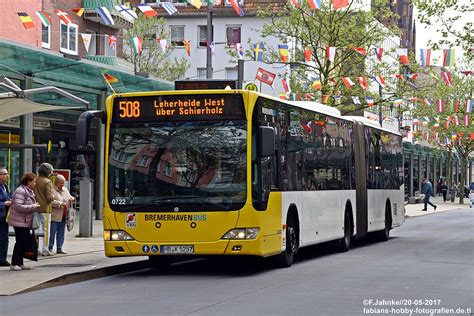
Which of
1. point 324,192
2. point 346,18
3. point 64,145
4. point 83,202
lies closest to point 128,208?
point 324,192

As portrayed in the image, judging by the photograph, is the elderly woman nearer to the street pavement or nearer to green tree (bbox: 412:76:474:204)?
the street pavement

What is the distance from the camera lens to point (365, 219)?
25.5m

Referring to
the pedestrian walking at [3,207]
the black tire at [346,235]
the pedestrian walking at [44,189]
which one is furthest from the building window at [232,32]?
the pedestrian walking at [3,207]

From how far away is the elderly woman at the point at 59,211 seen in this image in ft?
66.3

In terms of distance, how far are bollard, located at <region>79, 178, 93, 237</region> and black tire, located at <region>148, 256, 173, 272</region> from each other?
708cm

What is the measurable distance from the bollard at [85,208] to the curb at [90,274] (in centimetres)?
709

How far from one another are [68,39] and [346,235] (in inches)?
862

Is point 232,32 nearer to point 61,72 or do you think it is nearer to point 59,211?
point 61,72

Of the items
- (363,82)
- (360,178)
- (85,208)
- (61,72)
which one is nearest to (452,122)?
(363,82)

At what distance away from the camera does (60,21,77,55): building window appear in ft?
138

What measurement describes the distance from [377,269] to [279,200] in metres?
1.97

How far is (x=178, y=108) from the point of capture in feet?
55.9

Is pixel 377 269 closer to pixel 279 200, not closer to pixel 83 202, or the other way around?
pixel 279 200

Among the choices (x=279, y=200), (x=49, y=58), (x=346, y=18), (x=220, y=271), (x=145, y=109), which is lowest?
(x=220, y=271)
